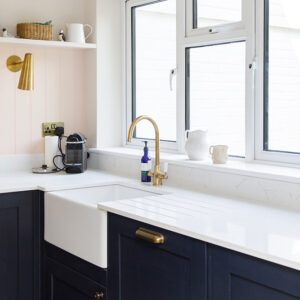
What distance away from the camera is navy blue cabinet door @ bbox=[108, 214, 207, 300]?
183 centimetres

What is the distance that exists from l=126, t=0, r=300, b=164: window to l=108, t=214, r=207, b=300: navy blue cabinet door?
854 mm

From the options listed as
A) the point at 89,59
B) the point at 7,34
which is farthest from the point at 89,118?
the point at 7,34

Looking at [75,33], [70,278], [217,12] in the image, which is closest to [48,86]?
[75,33]

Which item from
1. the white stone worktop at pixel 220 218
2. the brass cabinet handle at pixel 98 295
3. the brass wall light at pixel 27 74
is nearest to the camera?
the white stone worktop at pixel 220 218

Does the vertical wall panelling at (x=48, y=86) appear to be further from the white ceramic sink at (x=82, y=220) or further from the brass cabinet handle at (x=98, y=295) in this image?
the brass cabinet handle at (x=98, y=295)

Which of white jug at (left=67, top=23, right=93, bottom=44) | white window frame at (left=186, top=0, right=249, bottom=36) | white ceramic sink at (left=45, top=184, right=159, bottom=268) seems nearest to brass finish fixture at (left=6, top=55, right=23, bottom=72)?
white jug at (left=67, top=23, right=93, bottom=44)

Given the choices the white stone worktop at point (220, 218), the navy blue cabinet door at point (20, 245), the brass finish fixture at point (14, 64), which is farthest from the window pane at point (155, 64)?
the navy blue cabinet door at point (20, 245)

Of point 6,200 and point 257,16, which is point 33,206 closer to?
point 6,200

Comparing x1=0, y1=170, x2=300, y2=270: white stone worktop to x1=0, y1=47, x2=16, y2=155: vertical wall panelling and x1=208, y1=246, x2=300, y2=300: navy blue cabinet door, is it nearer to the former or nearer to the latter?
x1=208, y1=246, x2=300, y2=300: navy blue cabinet door

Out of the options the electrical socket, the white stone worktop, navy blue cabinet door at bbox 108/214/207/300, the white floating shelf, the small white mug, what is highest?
the white floating shelf

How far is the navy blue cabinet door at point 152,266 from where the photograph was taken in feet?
6.02

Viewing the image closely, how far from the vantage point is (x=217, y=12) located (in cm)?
286

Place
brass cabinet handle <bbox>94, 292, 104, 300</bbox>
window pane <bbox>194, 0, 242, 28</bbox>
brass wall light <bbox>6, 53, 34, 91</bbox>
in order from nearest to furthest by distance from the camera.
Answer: brass cabinet handle <bbox>94, 292, 104, 300</bbox>
window pane <bbox>194, 0, 242, 28</bbox>
brass wall light <bbox>6, 53, 34, 91</bbox>

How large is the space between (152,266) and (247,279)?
0.49 meters
